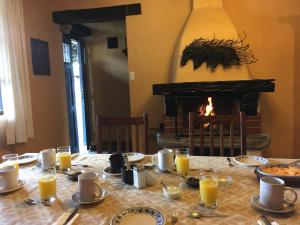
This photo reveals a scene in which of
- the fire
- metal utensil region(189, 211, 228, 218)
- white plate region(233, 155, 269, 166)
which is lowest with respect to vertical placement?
metal utensil region(189, 211, 228, 218)

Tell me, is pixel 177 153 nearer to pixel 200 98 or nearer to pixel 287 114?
pixel 200 98

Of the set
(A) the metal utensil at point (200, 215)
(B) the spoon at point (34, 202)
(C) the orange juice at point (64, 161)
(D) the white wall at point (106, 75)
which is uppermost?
(D) the white wall at point (106, 75)

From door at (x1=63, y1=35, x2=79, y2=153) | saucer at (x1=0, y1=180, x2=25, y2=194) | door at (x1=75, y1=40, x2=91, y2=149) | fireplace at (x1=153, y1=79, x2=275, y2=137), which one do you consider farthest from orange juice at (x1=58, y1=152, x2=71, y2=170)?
door at (x1=75, y1=40, x2=91, y2=149)

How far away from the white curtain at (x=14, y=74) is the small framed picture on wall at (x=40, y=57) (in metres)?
0.28

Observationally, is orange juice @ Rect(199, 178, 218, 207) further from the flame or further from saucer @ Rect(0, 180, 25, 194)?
the flame

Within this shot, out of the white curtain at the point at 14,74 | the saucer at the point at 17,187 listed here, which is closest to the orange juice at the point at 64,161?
the saucer at the point at 17,187

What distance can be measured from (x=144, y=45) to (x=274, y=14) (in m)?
1.63

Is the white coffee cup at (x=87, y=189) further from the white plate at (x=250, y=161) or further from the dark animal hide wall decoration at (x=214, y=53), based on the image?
the dark animal hide wall decoration at (x=214, y=53)

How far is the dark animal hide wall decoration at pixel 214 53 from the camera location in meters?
3.13

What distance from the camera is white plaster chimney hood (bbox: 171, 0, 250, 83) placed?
10.3ft

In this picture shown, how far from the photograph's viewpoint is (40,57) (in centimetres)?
340

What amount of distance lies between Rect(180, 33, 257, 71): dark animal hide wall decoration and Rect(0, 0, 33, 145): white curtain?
185 cm

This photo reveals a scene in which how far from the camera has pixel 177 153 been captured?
1.48 metres

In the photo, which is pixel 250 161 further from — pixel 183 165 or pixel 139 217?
pixel 139 217
